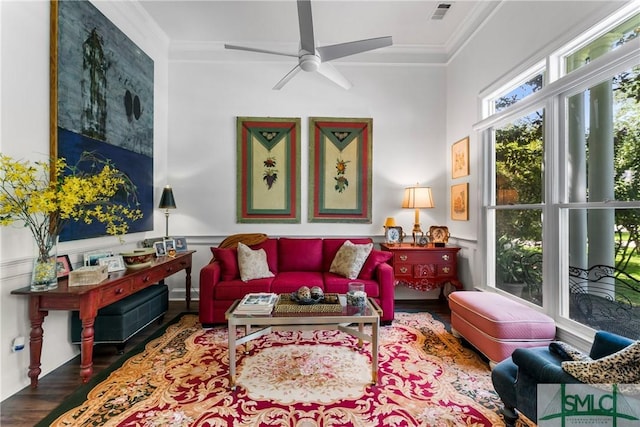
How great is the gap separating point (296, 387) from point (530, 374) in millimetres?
1461

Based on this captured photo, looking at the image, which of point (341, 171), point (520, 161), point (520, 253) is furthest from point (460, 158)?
point (341, 171)

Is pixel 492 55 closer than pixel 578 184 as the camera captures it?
No

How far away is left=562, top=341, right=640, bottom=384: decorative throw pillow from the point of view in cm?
115

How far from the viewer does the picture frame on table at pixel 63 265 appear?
2277mm

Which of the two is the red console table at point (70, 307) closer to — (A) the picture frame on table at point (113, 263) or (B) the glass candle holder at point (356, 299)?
(A) the picture frame on table at point (113, 263)

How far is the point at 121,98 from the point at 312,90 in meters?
2.44

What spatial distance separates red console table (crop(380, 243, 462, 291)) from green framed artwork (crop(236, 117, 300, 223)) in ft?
5.44

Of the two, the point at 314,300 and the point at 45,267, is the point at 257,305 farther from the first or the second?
the point at 45,267

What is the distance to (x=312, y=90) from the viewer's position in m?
4.23

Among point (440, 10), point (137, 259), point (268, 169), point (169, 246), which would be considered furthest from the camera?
point (268, 169)

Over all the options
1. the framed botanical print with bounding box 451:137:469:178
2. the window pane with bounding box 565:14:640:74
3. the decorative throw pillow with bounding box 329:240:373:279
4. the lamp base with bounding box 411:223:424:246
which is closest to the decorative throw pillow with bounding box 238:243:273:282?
the decorative throw pillow with bounding box 329:240:373:279

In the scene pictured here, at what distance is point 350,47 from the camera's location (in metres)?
2.61

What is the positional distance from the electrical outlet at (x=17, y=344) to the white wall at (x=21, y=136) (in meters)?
0.02

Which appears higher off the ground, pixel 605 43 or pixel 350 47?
pixel 350 47
